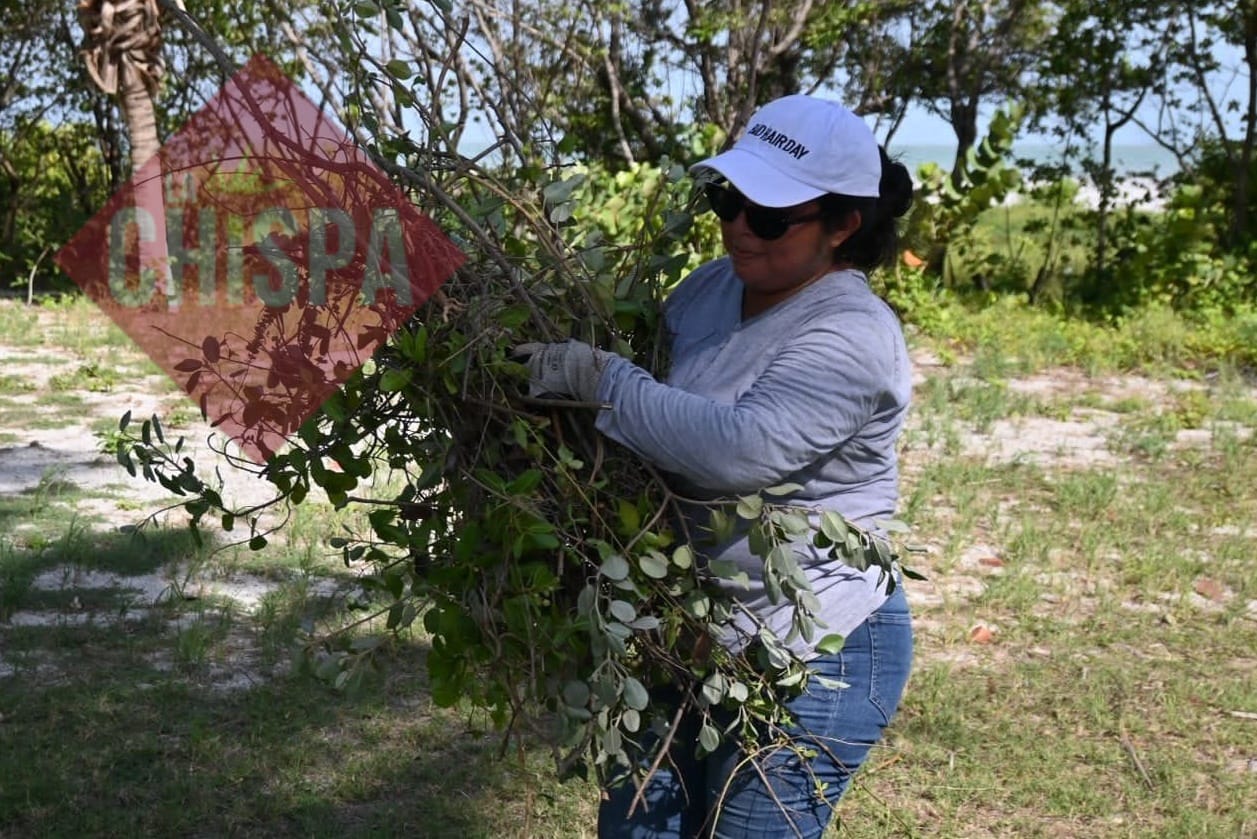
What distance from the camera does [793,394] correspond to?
2.03m

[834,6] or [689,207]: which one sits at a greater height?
[834,6]

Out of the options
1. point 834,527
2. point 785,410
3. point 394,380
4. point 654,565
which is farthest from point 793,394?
point 394,380

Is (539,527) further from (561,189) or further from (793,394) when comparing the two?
(561,189)

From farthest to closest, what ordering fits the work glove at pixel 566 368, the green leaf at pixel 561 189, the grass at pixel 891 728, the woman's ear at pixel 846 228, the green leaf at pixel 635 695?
1. the grass at pixel 891 728
2. the green leaf at pixel 561 189
3. the woman's ear at pixel 846 228
4. the work glove at pixel 566 368
5. the green leaf at pixel 635 695

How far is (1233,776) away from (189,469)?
9.90 ft

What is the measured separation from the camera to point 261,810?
3625 millimetres

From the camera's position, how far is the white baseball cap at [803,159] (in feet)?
6.89

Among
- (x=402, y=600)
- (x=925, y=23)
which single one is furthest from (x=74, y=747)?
(x=925, y=23)

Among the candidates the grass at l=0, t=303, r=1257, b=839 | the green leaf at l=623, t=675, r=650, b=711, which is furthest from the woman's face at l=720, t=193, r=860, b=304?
the grass at l=0, t=303, r=1257, b=839

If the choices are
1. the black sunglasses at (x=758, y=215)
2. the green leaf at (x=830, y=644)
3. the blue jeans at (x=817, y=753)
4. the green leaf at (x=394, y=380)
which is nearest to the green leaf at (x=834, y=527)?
the green leaf at (x=830, y=644)

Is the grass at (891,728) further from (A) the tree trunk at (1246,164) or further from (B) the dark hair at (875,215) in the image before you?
(A) the tree trunk at (1246,164)

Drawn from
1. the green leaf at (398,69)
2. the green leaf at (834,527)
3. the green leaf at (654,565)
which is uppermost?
the green leaf at (398,69)

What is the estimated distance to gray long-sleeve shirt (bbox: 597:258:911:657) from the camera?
6.59ft

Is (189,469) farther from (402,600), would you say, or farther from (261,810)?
(261,810)
